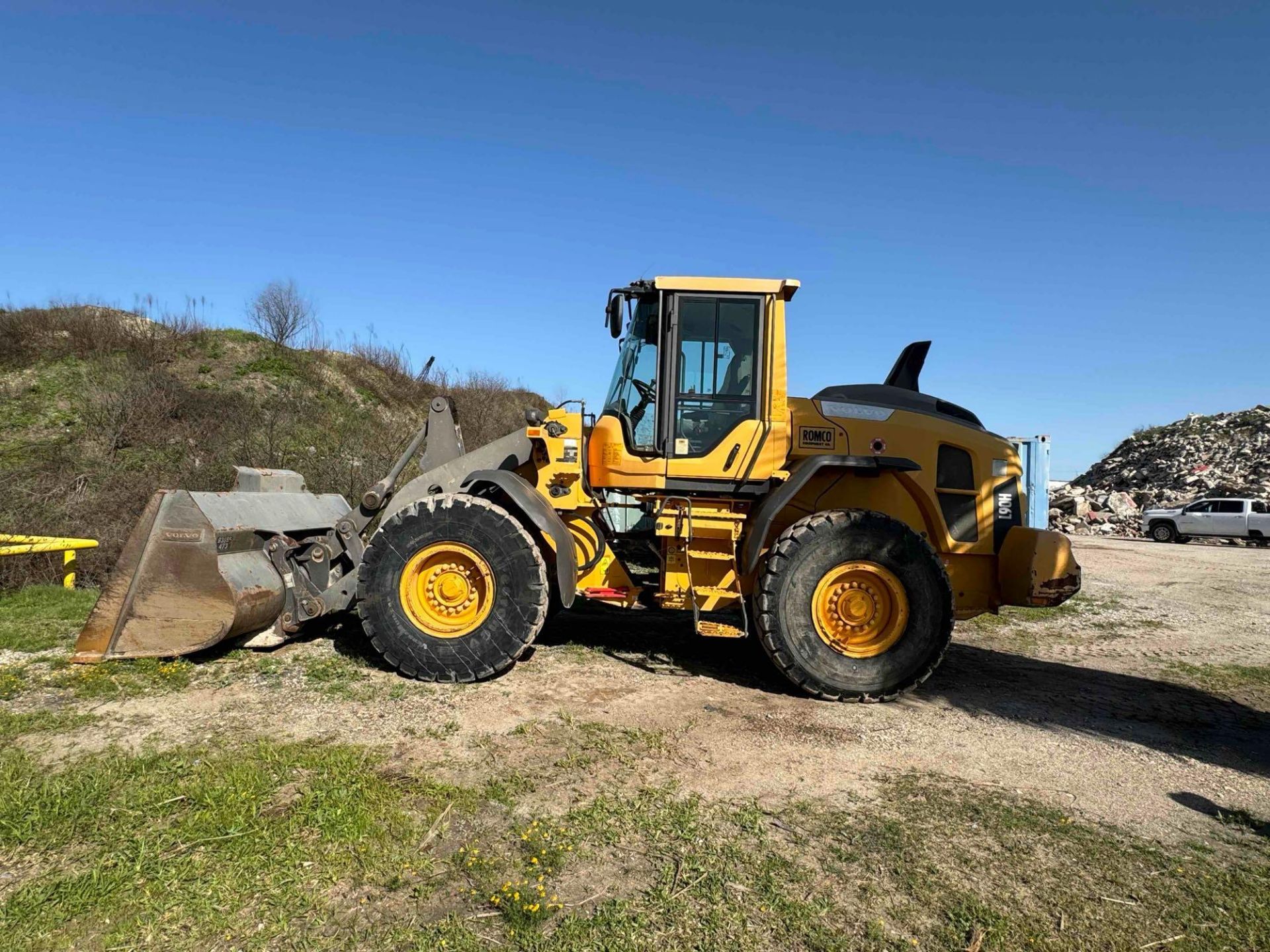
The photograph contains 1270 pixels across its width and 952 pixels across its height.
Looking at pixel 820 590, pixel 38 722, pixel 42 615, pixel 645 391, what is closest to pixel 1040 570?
pixel 820 590

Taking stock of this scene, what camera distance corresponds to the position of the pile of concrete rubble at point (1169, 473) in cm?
2698

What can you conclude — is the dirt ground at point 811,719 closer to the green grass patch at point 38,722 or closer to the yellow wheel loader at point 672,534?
the green grass patch at point 38,722

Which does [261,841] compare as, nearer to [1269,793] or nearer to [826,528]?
[826,528]

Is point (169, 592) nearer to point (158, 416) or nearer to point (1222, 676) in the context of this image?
point (1222, 676)

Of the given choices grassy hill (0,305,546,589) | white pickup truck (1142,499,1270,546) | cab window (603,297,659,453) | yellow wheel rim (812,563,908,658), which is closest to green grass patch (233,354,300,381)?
grassy hill (0,305,546,589)

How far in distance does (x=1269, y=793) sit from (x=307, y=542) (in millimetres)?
6158

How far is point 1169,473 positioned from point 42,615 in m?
37.0

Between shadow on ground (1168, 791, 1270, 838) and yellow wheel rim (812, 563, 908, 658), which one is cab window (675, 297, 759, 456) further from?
shadow on ground (1168, 791, 1270, 838)

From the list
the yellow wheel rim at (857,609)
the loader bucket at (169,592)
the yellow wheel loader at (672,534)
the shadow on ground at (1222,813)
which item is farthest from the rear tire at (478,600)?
the shadow on ground at (1222,813)

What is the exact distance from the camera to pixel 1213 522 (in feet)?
74.1

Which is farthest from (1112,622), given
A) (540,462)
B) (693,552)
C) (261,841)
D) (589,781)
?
(261,841)

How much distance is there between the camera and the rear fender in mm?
5406

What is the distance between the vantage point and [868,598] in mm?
5227

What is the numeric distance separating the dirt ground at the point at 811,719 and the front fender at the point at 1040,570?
0.73 m
